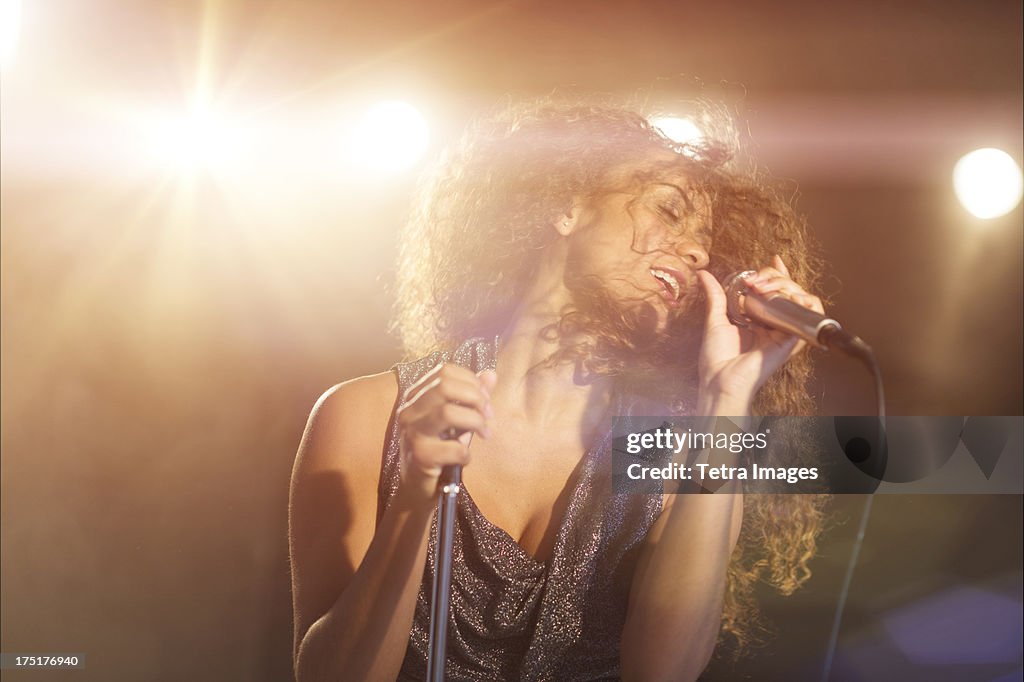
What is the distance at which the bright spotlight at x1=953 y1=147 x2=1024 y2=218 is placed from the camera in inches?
66.0

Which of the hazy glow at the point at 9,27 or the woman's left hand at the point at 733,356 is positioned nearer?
the woman's left hand at the point at 733,356

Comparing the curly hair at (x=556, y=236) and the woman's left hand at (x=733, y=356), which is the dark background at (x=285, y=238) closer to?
the curly hair at (x=556, y=236)

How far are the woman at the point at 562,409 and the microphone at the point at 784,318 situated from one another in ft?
0.07

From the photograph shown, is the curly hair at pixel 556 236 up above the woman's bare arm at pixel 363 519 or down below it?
above

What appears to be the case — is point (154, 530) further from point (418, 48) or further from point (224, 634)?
point (418, 48)

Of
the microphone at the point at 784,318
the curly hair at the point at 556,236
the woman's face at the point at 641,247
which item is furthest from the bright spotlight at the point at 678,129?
the microphone at the point at 784,318

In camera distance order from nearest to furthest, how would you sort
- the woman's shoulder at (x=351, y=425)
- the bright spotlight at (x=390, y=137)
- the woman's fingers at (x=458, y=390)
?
1. the woman's fingers at (x=458, y=390)
2. the woman's shoulder at (x=351, y=425)
3. the bright spotlight at (x=390, y=137)

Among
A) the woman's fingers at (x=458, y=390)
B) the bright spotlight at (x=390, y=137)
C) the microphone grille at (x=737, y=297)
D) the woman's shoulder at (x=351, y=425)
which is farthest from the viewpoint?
the bright spotlight at (x=390, y=137)

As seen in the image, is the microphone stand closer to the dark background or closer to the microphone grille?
the microphone grille

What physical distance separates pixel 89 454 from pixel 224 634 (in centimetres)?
42

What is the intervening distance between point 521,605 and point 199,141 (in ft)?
3.50

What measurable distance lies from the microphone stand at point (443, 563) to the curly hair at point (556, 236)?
19.9 inches

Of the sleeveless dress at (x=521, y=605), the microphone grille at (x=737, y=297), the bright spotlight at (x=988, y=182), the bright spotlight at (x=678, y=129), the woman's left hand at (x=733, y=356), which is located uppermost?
the bright spotlight at (x=678, y=129)

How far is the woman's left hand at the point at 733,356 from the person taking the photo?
1229 millimetres
